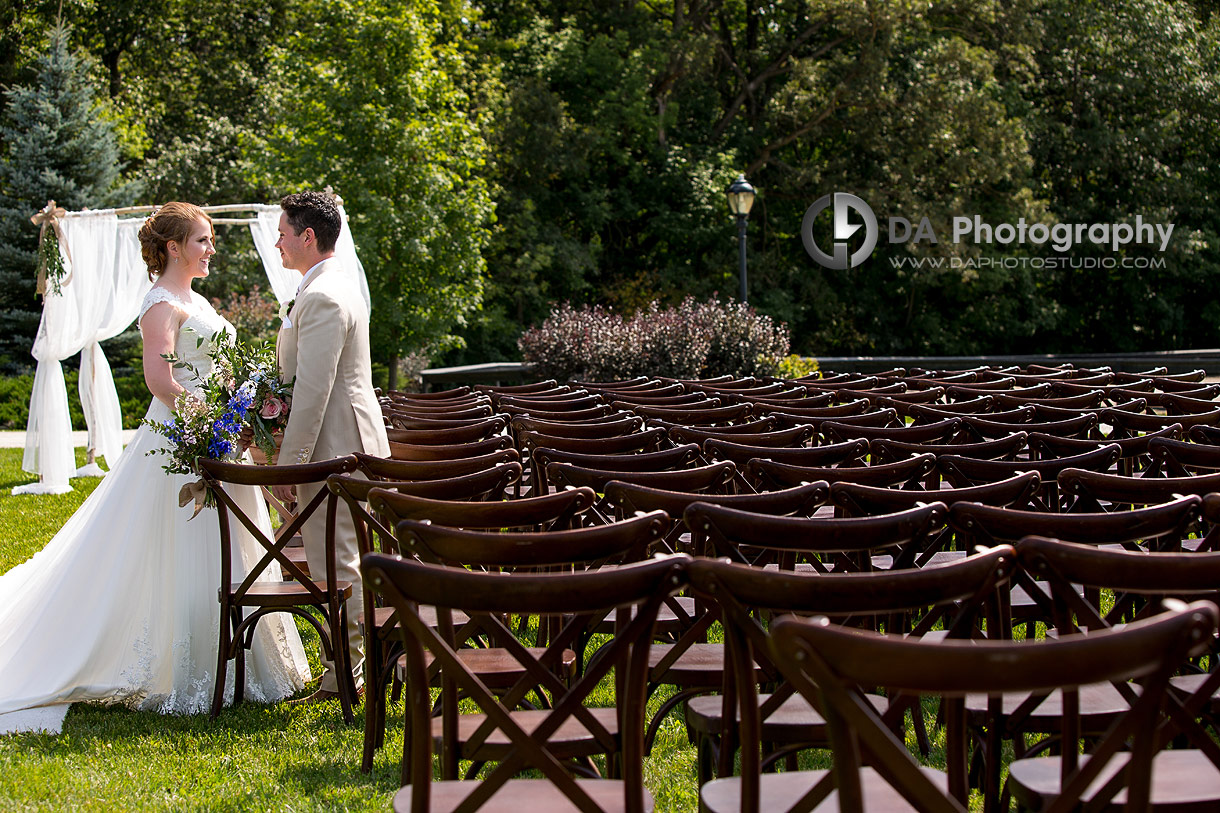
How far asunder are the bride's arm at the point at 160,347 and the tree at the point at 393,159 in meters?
12.5

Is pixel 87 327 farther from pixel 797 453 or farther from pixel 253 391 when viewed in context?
pixel 797 453

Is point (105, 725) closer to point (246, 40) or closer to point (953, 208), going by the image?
point (953, 208)

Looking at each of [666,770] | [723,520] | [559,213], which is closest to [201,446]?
[666,770]

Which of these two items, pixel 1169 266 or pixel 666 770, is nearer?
pixel 666 770

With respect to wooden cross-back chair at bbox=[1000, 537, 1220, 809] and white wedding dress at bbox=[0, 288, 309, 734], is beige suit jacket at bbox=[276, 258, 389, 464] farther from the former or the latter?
wooden cross-back chair at bbox=[1000, 537, 1220, 809]

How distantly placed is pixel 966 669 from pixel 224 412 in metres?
3.60

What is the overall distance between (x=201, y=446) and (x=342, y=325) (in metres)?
0.76

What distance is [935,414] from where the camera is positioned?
672cm

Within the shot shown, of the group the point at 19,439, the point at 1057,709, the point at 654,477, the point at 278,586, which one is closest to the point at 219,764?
the point at 278,586

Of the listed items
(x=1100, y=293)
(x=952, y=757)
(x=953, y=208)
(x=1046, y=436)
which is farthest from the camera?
(x=1100, y=293)

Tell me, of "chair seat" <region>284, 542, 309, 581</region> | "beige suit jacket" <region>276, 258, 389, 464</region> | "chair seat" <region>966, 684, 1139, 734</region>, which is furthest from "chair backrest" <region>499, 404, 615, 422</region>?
"chair seat" <region>966, 684, 1139, 734</region>

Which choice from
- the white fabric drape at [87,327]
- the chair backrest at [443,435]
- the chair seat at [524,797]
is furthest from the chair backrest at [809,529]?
the white fabric drape at [87,327]

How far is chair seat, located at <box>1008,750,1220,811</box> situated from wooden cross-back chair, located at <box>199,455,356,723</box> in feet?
8.64

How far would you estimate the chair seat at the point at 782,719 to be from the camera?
289 cm
